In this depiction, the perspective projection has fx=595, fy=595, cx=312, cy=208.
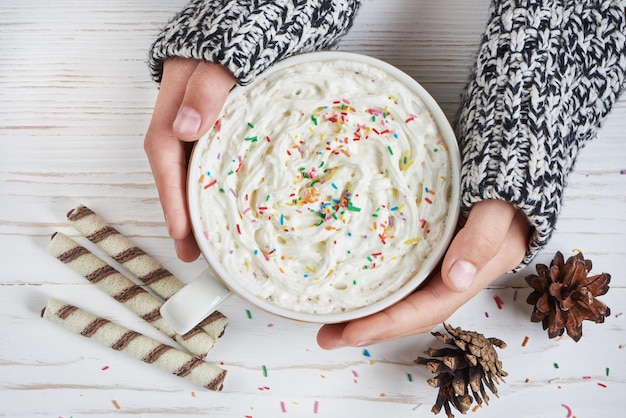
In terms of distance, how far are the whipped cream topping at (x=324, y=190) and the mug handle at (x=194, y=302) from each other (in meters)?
0.04

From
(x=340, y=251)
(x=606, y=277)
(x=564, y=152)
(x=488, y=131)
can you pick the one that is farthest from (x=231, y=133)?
(x=606, y=277)

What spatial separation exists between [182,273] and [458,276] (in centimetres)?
54

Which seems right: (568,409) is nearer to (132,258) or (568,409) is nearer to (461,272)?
(461,272)

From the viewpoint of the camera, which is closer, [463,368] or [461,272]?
Result: [461,272]

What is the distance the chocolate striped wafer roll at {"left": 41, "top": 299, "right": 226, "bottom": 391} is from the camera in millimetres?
1093

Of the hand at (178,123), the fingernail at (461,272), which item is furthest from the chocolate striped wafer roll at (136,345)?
the fingernail at (461,272)

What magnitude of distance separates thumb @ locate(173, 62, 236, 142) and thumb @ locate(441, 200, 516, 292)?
1.32ft

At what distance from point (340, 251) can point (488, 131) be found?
0.95 ft

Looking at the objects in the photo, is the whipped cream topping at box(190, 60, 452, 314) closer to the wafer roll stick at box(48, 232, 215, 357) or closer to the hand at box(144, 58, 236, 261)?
the hand at box(144, 58, 236, 261)

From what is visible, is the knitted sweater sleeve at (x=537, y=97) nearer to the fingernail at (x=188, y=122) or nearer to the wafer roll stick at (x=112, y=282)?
the fingernail at (x=188, y=122)

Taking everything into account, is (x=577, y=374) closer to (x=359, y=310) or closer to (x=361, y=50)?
(x=359, y=310)

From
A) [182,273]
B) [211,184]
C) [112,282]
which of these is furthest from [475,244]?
[112,282]

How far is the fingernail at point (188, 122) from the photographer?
860 millimetres

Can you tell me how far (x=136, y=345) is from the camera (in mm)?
1104
